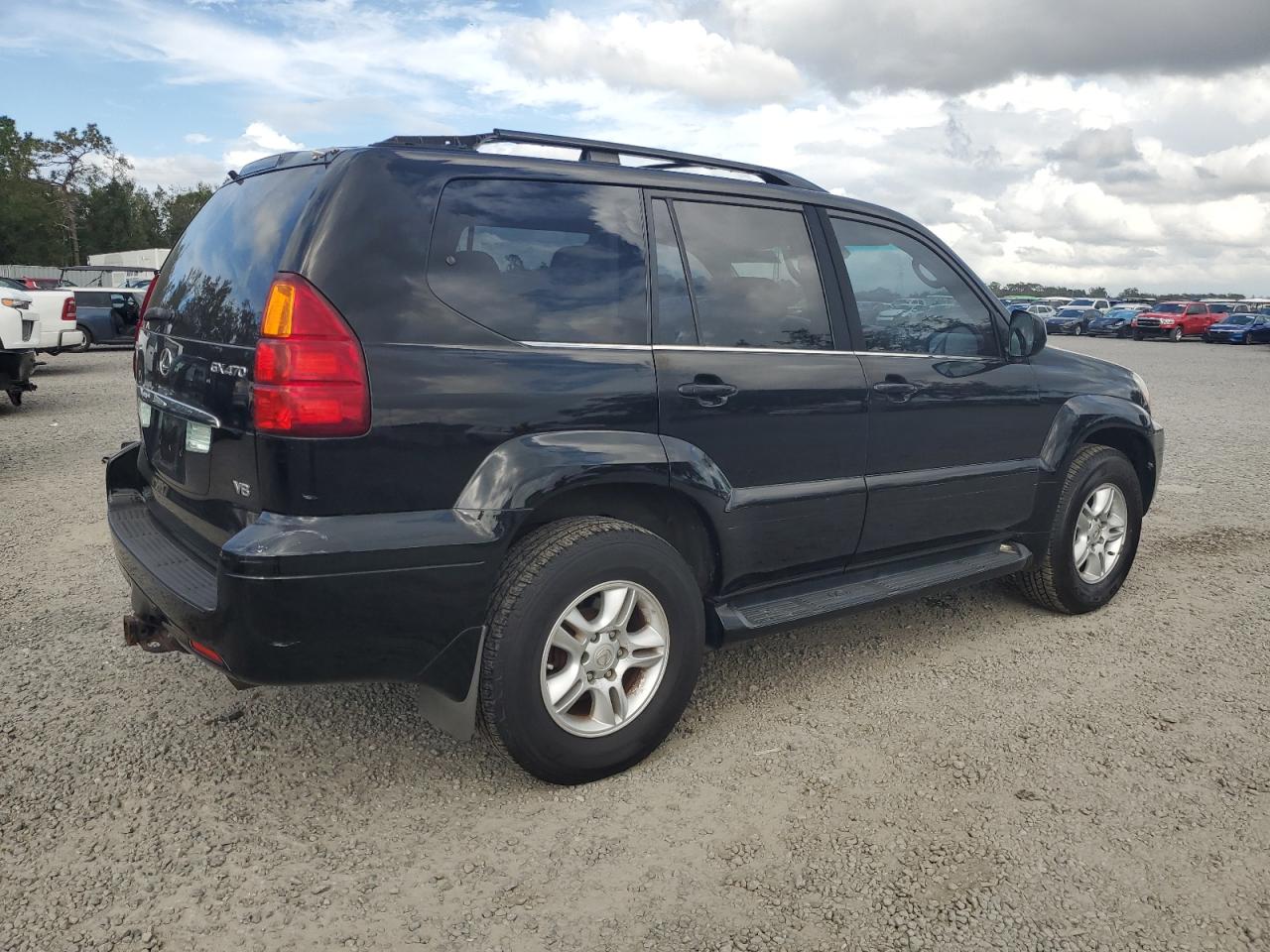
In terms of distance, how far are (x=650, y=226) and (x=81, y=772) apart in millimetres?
2423

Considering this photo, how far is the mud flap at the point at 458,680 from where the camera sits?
2.76m

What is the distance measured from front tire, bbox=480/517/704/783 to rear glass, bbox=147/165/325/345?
101 cm

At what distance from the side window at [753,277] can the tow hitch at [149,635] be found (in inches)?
75.2

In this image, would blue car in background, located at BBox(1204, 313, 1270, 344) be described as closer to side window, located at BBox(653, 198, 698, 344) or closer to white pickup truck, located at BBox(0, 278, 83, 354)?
white pickup truck, located at BBox(0, 278, 83, 354)

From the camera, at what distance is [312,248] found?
263 cm

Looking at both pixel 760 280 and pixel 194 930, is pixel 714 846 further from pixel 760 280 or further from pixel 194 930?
pixel 760 280

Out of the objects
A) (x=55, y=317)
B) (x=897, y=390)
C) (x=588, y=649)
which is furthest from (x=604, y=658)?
(x=55, y=317)

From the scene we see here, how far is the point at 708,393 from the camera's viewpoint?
3.18 metres

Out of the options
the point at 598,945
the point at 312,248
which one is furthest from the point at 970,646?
the point at 312,248

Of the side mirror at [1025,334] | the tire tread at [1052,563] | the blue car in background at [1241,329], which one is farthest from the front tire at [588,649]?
the blue car in background at [1241,329]

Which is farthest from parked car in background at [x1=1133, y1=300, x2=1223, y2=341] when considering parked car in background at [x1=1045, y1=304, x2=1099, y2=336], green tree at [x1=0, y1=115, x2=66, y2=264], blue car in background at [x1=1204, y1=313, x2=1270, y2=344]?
green tree at [x1=0, y1=115, x2=66, y2=264]

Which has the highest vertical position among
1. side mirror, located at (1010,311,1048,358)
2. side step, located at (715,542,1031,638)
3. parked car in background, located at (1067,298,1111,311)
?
parked car in background, located at (1067,298,1111,311)

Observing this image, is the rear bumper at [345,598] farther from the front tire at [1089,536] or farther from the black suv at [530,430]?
the front tire at [1089,536]

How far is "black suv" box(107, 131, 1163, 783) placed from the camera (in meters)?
2.60
